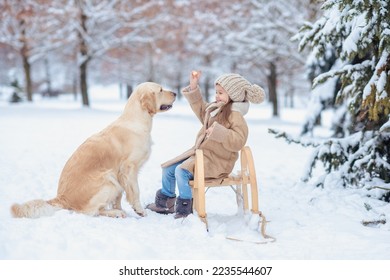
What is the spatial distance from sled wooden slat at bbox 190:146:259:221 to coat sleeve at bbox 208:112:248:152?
0.52 ft

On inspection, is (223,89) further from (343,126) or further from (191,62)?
(191,62)

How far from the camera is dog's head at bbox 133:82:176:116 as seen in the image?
4445mm

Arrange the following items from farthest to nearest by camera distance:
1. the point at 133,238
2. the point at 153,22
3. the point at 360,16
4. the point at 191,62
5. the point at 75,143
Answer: the point at 191,62 → the point at 153,22 → the point at 75,143 → the point at 360,16 → the point at 133,238

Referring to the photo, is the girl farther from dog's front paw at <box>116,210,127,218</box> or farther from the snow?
dog's front paw at <box>116,210,127,218</box>

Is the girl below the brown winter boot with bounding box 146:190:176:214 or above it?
above

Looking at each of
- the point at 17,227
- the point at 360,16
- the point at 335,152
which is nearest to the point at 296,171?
the point at 335,152

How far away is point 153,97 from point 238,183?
46.3 inches

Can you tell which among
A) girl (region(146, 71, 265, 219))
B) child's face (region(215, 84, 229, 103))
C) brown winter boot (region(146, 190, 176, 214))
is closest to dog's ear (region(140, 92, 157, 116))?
girl (region(146, 71, 265, 219))

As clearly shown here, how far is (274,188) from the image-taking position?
20.5ft

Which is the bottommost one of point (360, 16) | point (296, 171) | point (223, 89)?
point (296, 171)

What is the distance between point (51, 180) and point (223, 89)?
3335mm

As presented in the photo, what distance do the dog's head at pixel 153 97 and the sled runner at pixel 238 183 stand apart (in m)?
0.74

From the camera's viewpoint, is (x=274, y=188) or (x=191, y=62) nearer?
(x=274, y=188)

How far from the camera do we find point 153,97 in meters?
4.47
